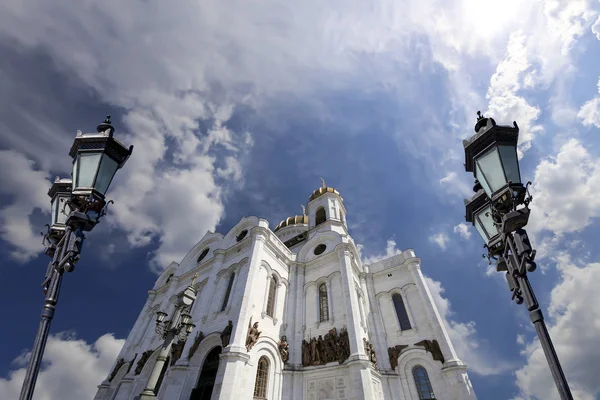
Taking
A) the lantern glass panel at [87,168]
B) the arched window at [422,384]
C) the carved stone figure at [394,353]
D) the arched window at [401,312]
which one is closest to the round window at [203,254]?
the arched window at [401,312]

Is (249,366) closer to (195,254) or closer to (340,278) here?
(340,278)

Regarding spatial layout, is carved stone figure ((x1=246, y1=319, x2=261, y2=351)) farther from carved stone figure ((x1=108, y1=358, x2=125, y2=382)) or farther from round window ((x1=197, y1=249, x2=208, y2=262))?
carved stone figure ((x1=108, y1=358, x2=125, y2=382))

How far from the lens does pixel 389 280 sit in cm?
2189

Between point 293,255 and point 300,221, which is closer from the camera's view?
point 293,255

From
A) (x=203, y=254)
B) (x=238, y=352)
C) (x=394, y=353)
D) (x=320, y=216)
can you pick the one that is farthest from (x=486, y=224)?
(x=203, y=254)

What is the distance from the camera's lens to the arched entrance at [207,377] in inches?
571

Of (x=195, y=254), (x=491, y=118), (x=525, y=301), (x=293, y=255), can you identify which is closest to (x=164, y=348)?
(x=525, y=301)

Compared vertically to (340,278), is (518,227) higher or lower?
lower

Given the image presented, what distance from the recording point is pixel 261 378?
14.9 meters

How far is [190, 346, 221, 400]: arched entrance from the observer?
1451cm

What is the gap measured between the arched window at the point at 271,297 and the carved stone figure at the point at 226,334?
281 cm

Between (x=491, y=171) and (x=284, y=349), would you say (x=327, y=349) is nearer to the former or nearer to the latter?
(x=284, y=349)

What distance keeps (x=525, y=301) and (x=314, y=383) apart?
14.7 meters

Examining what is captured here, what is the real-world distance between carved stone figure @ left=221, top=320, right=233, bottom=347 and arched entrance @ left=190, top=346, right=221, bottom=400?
1.12 meters
